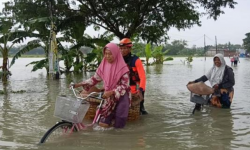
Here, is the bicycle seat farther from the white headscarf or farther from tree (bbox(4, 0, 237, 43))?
tree (bbox(4, 0, 237, 43))

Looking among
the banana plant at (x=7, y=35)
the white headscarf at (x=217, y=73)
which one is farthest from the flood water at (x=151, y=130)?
the banana plant at (x=7, y=35)

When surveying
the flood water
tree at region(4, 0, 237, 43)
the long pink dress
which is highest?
tree at region(4, 0, 237, 43)

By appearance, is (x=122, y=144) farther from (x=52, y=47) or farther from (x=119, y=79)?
(x=52, y=47)

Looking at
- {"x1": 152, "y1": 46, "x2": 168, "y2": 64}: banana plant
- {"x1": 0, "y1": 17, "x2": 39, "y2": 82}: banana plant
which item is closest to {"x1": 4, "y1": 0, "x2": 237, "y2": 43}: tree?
{"x1": 0, "y1": 17, "x2": 39, "y2": 82}: banana plant

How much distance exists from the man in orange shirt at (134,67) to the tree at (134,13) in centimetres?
843

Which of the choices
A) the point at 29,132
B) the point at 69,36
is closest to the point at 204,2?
the point at 69,36

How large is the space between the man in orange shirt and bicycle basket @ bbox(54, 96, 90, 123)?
167 centimetres

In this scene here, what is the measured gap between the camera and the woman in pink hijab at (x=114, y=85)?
4.80 meters

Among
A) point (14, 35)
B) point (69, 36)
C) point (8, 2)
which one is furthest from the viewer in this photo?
point (69, 36)

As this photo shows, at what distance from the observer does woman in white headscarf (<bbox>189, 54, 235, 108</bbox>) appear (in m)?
7.11

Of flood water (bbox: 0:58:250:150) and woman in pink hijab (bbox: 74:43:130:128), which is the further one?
woman in pink hijab (bbox: 74:43:130:128)

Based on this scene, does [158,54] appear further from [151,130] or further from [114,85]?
[114,85]

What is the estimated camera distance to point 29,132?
515 centimetres

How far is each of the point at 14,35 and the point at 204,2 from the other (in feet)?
29.3
